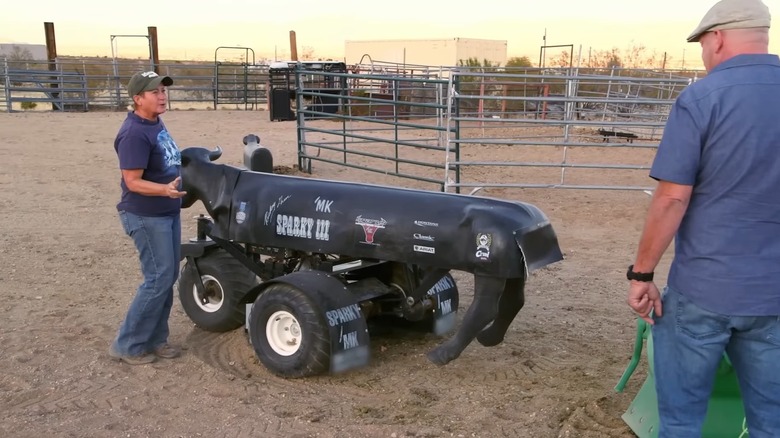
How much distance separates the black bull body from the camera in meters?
3.75

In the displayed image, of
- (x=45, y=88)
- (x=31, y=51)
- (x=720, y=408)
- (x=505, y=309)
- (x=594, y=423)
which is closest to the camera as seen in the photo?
(x=720, y=408)

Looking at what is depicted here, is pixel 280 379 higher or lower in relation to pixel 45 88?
lower

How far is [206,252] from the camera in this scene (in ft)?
16.2

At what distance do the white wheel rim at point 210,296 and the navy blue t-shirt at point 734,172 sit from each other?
3.28 m

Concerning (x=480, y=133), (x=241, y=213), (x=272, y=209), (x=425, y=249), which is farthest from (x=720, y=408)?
(x=480, y=133)

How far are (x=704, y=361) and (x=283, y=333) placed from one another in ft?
8.10

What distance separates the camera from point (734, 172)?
7.77 feet

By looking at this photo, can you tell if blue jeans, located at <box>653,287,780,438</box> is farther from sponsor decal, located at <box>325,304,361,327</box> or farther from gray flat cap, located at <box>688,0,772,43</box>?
sponsor decal, located at <box>325,304,361,327</box>

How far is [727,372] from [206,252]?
316cm

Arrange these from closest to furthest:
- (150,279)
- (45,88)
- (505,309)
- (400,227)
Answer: (400,227)
(505,309)
(150,279)
(45,88)

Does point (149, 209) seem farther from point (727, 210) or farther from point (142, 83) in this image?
point (727, 210)

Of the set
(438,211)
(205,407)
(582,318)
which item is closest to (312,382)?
(205,407)

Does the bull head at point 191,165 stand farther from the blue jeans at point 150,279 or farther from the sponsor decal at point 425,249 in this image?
the sponsor decal at point 425,249

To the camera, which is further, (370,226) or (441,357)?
(370,226)
